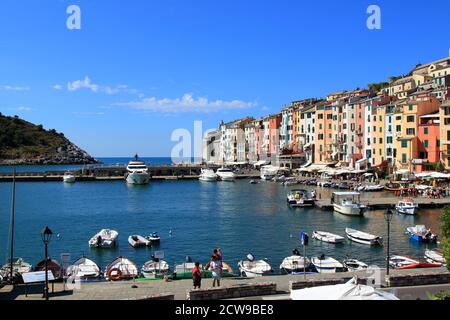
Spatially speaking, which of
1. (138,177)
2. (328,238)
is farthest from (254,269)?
(138,177)

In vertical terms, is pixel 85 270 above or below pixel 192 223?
below

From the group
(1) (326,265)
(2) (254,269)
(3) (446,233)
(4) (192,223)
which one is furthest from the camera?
(4) (192,223)

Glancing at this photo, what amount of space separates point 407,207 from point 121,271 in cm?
3535

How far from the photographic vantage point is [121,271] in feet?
90.9

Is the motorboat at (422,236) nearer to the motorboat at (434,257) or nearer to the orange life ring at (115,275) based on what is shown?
the motorboat at (434,257)

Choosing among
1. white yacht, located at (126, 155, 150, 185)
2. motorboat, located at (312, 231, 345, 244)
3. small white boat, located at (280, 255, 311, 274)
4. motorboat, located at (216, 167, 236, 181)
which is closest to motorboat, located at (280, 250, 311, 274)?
small white boat, located at (280, 255, 311, 274)

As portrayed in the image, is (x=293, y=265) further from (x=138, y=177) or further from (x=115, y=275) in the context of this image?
(x=138, y=177)

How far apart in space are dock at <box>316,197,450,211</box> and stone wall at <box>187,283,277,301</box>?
41997 mm

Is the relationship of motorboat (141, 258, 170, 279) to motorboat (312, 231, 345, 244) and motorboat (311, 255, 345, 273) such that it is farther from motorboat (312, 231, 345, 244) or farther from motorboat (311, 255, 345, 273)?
motorboat (312, 231, 345, 244)

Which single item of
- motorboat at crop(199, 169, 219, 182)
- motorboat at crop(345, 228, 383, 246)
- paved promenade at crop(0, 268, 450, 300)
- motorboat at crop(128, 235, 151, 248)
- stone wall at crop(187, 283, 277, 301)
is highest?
motorboat at crop(199, 169, 219, 182)

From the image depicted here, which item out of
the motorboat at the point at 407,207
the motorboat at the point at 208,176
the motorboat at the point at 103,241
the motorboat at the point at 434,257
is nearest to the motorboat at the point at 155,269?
the motorboat at the point at 103,241

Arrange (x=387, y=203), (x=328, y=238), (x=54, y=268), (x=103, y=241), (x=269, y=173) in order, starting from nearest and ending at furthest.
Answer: (x=54, y=268), (x=103, y=241), (x=328, y=238), (x=387, y=203), (x=269, y=173)

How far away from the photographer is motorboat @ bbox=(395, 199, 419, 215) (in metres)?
52.6
